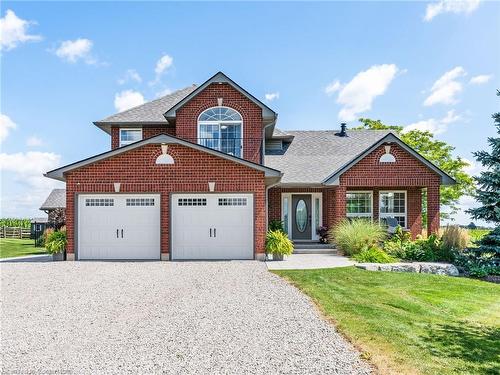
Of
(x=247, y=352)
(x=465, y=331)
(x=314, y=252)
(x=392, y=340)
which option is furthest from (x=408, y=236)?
(x=247, y=352)

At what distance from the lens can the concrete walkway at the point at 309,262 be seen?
13056mm

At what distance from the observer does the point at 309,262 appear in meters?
14.2

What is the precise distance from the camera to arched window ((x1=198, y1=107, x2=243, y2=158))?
18312mm

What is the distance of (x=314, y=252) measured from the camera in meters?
17.3

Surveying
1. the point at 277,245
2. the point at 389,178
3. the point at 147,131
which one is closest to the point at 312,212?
the point at 389,178

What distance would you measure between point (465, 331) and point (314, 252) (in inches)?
425

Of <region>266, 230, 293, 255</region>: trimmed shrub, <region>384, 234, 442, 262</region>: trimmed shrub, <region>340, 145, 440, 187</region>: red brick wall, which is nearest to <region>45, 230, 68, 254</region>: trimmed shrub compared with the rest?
<region>266, 230, 293, 255</region>: trimmed shrub

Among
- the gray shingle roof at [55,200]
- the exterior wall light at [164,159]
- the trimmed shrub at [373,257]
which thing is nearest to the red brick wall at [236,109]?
the exterior wall light at [164,159]

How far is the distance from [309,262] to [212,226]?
388cm

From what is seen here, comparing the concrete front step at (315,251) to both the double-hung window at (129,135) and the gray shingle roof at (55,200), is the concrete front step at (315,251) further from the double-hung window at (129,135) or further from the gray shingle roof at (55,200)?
the gray shingle roof at (55,200)

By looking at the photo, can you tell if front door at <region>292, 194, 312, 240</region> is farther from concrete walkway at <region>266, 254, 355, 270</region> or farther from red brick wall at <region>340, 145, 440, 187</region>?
concrete walkway at <region>266, 254, 355, 270</region>

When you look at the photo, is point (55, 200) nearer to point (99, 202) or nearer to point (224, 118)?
point (99, 202)

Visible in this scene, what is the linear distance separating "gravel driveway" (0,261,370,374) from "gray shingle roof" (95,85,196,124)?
9.96 metres

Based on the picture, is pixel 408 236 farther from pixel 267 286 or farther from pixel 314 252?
pixel 267 286
